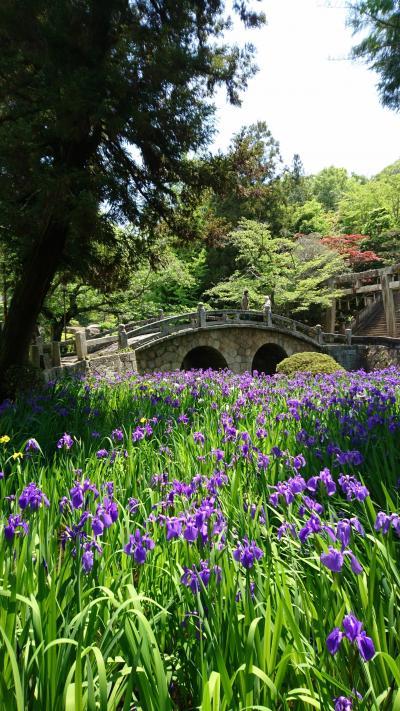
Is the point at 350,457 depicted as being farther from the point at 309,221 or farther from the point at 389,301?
the point at 309,221

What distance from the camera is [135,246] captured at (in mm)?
8602

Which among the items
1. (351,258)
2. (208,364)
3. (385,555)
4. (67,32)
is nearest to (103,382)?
(67,32)

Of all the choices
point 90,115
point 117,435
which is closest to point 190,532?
point 117,435

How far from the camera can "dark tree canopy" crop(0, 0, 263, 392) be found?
6074 millimetres

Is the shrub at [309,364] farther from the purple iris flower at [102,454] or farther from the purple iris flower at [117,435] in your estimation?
the purple iris flower at [102,454]

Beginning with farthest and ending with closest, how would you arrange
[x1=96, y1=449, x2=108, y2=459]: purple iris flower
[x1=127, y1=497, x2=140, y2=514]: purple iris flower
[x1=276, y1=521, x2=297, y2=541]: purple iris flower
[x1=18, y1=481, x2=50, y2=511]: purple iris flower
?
1. [x1=96, y1=449, x2=108, y2=459]: purple iris flower
2. [x1=127, y1=497, x2=140, y2=514]: purple iris flower
3. [x1=18, y1=481, x2=50, y2=511]: purple iris flower
4. [x1=276, y1=521, x2=297, y2=541]: purple iris flower

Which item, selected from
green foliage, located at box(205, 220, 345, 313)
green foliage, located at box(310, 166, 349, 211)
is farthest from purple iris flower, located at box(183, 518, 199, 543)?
green foliage, located at box(310, 166, 349, 211)

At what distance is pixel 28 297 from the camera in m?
7.34

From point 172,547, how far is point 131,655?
631mm

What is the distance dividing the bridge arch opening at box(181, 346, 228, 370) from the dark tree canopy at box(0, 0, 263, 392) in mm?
11955

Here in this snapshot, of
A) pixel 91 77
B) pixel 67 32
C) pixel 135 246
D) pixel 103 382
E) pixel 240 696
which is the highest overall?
pixel 67 32

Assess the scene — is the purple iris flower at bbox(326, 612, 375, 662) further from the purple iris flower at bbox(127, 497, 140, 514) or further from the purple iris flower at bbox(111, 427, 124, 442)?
the purple iris flower at bbox(111, 427, 124, 442)

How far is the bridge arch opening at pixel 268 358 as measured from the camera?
22344 mm

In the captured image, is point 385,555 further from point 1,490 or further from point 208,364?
point 208,364
